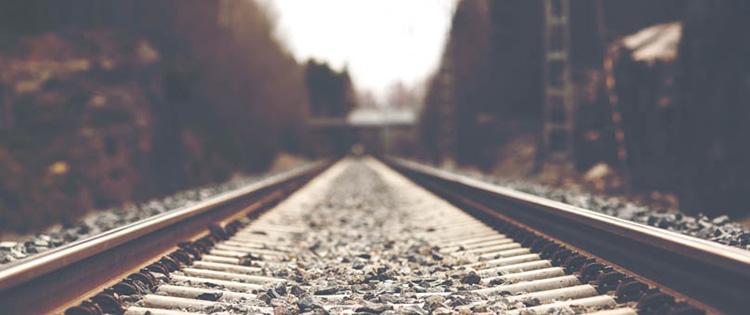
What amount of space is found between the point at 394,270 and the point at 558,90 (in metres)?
13.5

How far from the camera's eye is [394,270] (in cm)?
380

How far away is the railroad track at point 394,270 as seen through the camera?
2.39m

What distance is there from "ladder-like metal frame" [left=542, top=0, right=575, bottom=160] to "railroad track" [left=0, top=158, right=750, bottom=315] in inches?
418

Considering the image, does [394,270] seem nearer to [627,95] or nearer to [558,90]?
[627,95]

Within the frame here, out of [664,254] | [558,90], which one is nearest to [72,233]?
[664,254]

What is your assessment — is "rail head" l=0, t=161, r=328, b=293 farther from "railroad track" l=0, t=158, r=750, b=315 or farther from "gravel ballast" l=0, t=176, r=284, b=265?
"gravel ballast" l=0, t=176, r=284, b=265

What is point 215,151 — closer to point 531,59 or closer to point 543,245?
point 531,59

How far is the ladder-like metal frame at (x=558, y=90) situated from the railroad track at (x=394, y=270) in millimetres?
10624

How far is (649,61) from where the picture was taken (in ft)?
37.5

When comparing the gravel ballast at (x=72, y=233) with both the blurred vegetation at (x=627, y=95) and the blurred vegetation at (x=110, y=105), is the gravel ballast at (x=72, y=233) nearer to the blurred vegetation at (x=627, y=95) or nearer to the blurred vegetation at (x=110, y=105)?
the blurred vegetation at (x=110, y=105)

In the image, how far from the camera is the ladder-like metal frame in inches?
611

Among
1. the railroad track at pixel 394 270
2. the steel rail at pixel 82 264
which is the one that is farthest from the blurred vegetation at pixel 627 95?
the steel rail at pixel 82 264

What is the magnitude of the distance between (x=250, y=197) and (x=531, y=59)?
16865mm

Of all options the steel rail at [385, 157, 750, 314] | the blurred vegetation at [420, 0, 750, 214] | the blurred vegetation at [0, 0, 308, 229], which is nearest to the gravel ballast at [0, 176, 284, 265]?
the steel rail at [385, 157, 750, 314]
